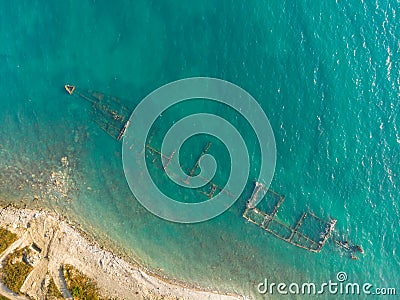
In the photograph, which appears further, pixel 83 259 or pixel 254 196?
pixel 254 196

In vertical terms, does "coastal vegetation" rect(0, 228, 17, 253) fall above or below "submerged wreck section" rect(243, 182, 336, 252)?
below

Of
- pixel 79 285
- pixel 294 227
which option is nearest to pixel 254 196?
pixel 294 227

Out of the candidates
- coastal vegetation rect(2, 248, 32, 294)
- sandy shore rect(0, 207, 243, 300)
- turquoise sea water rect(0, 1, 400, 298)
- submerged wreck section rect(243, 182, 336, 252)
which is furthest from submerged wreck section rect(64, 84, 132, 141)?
submerged wreck section rect(243, 182, 336, 252)

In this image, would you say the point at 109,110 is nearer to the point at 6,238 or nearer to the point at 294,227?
the point at 6,238

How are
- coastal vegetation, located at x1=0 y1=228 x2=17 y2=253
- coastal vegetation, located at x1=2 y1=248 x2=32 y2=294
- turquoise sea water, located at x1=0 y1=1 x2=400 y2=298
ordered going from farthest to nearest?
1. turquoise sea water, located at x1=0 y1=1 x2=400 y2=298
2. coastal vegetation, located at x1=0 y1=228 x2=17 y2=253
3. coastal vegetation, located at x1=2 y1=248 x2=32 y2=294

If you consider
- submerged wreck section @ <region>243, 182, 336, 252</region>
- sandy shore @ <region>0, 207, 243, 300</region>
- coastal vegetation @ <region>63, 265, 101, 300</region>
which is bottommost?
coastal vegetation @ <region>63, 265, 101, 300</region>

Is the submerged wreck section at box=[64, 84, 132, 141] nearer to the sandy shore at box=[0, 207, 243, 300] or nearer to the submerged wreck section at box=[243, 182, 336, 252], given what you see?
the sandy shore at box=[0, 207, 243, 300]
